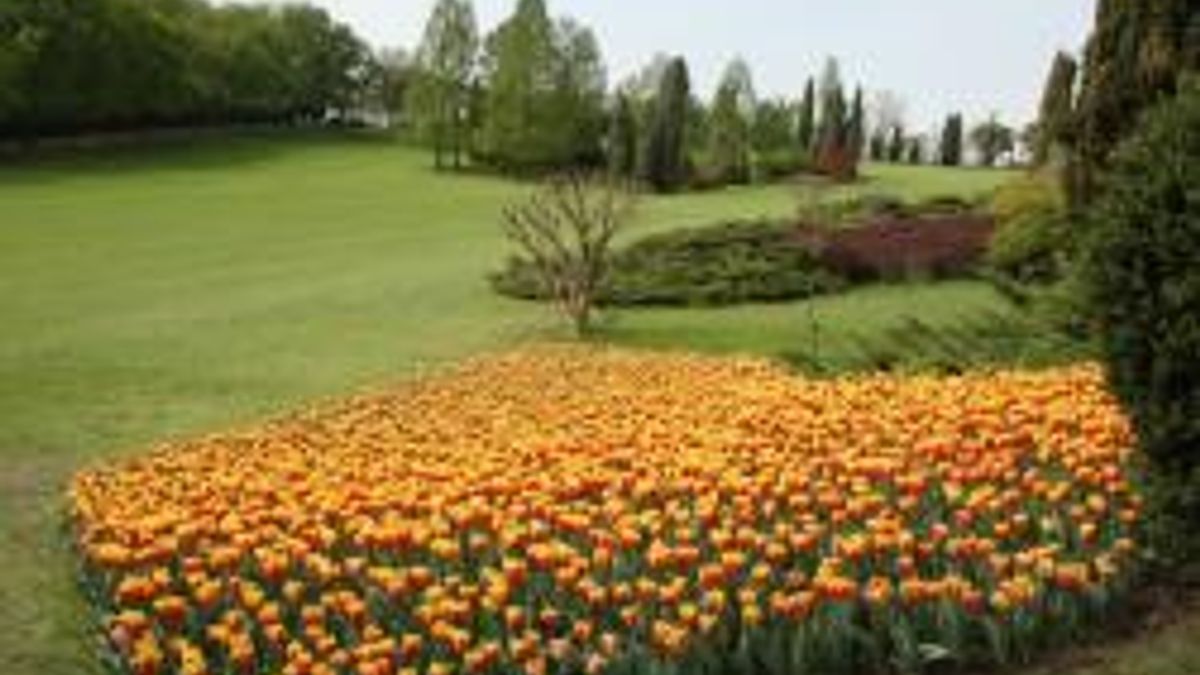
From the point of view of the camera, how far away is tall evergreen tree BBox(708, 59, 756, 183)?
231 feet

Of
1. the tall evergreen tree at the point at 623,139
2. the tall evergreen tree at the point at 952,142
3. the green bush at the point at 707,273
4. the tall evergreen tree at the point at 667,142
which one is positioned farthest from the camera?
the tall evergreen tree at the point at 952,142

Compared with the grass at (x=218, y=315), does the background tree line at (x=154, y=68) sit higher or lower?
higher

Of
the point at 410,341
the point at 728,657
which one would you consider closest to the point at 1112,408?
the point at 728,657

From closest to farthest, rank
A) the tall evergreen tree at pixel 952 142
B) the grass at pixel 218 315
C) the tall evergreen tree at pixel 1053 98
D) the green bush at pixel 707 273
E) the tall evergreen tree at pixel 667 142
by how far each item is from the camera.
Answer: the grass at pixel 218 315, the green bush at pixel 707 273, the tall evergreen tree at pixel 1053 98, the tall evergreen tree at pixel 667 142, the tall evergreen tree at pixel 952 142

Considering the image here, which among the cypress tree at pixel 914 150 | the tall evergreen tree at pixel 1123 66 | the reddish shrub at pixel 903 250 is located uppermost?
the tall evergreen tree at pixel 1123 66

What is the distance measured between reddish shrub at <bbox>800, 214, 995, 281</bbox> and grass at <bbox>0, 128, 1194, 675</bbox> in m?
0.98

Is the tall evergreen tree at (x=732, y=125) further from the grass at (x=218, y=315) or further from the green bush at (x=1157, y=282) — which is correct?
the green bush at (x=1157, y=282)

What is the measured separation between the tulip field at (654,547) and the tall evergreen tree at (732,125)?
2195 inches

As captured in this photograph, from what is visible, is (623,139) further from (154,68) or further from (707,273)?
(707,273)

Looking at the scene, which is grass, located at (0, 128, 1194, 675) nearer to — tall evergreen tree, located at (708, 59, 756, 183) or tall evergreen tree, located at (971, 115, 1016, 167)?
tall evergreen tree, located at (708, 59, 756, 183)

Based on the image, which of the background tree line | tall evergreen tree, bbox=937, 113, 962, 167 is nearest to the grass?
the background tree line

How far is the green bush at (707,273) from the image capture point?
3222cm

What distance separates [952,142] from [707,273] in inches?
2672

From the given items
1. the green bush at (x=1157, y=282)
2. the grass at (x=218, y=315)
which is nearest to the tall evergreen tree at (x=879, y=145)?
the grass at (x=218, y=315)
